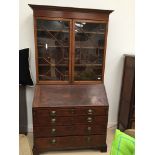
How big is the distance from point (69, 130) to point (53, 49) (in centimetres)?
115

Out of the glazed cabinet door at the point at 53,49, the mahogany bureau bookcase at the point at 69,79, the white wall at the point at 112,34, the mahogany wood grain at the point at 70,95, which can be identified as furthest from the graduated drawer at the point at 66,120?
the white wall at the point at 112,34

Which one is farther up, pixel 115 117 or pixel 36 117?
pixel 36 117

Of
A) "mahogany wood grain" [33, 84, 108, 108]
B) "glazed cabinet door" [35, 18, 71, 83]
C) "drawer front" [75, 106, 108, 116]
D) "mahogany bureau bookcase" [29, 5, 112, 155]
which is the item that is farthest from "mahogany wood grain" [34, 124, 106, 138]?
"glazed cabinet door" [35, 18, 71, 83]

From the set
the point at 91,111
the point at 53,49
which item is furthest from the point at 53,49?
the point at 91,111

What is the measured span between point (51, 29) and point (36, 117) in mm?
1208

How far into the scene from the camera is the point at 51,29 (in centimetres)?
265

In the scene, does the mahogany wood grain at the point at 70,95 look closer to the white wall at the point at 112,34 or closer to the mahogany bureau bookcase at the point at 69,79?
the mahogany bureau bookcase at the point at 69,79

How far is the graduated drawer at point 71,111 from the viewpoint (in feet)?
8.16

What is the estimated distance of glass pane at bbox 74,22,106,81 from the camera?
2707 mm

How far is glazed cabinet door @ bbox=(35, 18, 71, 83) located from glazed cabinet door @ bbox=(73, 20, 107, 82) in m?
0.13

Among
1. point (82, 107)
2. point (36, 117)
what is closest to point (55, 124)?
point (36, 117)
